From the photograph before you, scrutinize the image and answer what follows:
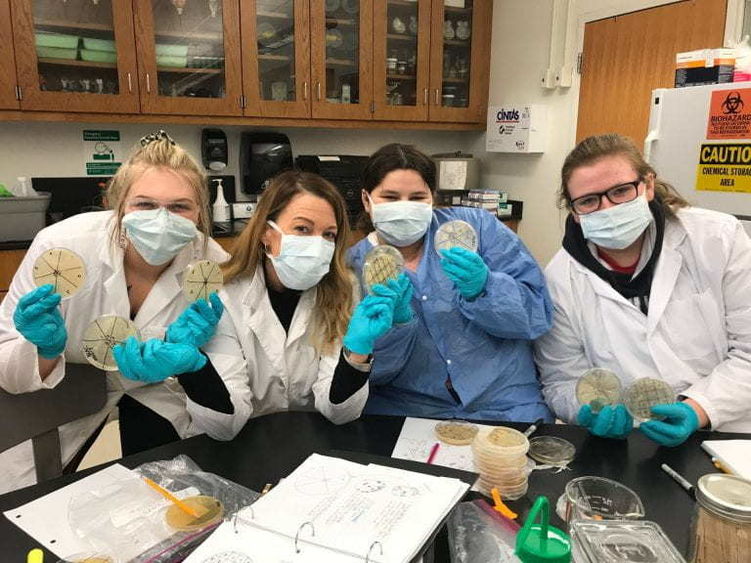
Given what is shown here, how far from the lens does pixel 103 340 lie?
130 centimetres

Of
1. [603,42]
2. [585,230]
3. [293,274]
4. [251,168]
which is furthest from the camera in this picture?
[251,168]

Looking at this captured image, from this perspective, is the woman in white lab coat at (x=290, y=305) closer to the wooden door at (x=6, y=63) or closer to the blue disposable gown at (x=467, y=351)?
the blue disposable gown at (x=467, y=351)

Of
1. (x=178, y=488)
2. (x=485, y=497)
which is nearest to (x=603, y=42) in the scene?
(x=485, y=497)

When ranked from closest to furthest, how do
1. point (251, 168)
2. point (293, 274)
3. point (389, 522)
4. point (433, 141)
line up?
point (389, 522) < point (293, 274) < point (251, 168) < point (433, 141)

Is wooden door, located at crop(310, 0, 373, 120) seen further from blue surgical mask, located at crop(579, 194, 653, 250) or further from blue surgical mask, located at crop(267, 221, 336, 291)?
blue surgical mask, located at crop(579, 194, 653, 250)

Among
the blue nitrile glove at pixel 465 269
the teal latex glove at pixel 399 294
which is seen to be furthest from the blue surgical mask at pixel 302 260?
the blue nitrile glove at pixel 465 269

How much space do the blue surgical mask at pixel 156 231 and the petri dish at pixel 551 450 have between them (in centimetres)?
104

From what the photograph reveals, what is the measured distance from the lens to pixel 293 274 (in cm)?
156

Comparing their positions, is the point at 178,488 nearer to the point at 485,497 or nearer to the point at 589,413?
the point at 485,497

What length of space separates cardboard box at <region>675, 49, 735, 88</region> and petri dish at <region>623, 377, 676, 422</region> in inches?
67.3

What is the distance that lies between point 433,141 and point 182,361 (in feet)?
12.2

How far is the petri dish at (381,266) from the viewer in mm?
1513

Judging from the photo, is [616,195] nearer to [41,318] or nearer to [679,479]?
[679,479]

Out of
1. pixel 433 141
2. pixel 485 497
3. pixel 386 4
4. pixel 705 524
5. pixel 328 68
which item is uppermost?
pixel 386 4
